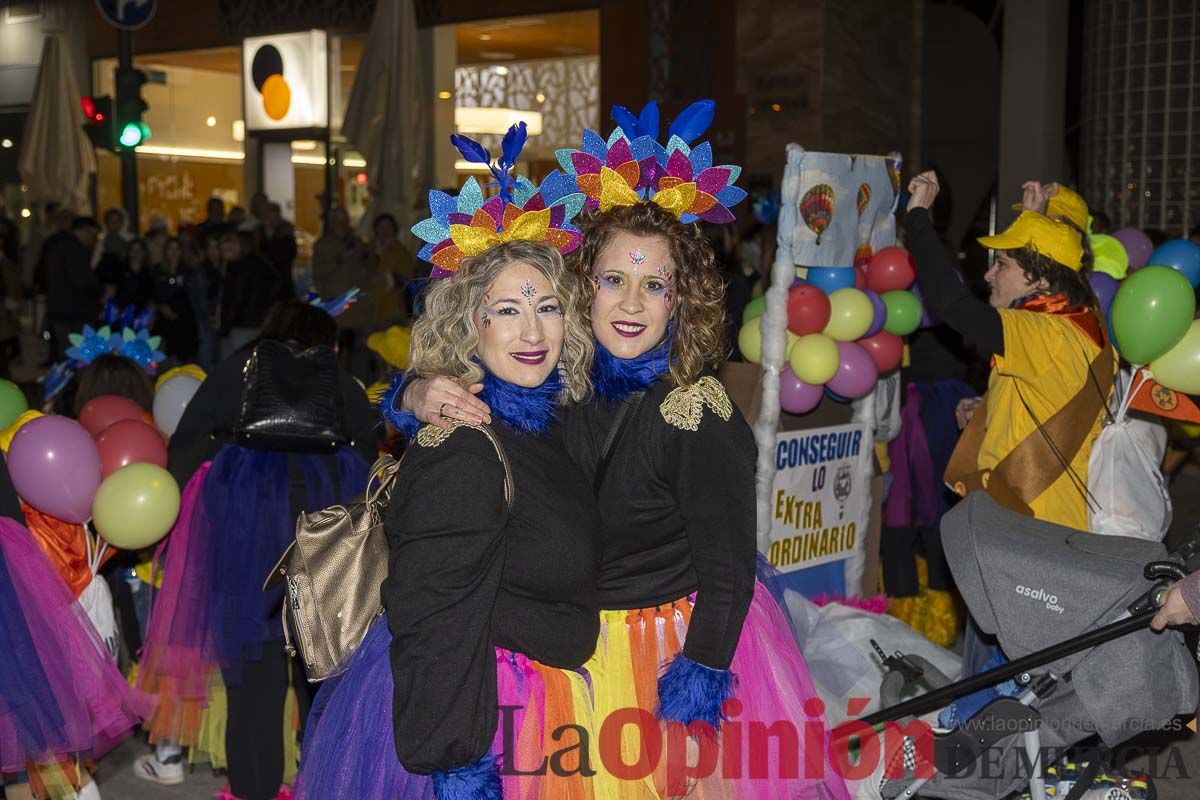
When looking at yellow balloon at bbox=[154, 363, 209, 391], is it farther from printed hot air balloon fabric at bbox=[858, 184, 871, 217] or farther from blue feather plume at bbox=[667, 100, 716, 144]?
blue feather plume at bbox=[667, 100, 716, 144]

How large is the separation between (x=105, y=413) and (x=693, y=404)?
2.96 m

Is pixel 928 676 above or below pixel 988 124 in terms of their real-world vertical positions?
below

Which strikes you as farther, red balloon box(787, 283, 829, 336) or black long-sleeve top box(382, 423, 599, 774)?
red balloon box(787, 283, 829, 336)

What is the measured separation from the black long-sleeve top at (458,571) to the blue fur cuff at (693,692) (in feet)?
1.23

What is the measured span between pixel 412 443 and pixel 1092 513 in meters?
2.67

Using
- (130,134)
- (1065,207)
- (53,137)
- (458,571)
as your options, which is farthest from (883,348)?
(53,137)

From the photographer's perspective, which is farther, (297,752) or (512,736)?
(297,752)

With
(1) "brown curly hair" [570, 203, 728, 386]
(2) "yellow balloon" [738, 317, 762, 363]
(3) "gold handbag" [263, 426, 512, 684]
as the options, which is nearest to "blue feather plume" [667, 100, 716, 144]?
(1) "brown curly hair" [570, 203, 728, 386]

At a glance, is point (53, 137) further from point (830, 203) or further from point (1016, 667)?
point (1016, 667)

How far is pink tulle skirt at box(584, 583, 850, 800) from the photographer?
286cm

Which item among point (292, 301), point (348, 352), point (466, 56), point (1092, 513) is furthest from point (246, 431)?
point (466, 56)

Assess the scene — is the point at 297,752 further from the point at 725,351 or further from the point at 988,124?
the point at 988,124

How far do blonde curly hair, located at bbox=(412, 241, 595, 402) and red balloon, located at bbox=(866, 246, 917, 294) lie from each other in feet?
11.0

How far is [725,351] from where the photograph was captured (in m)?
3.13
